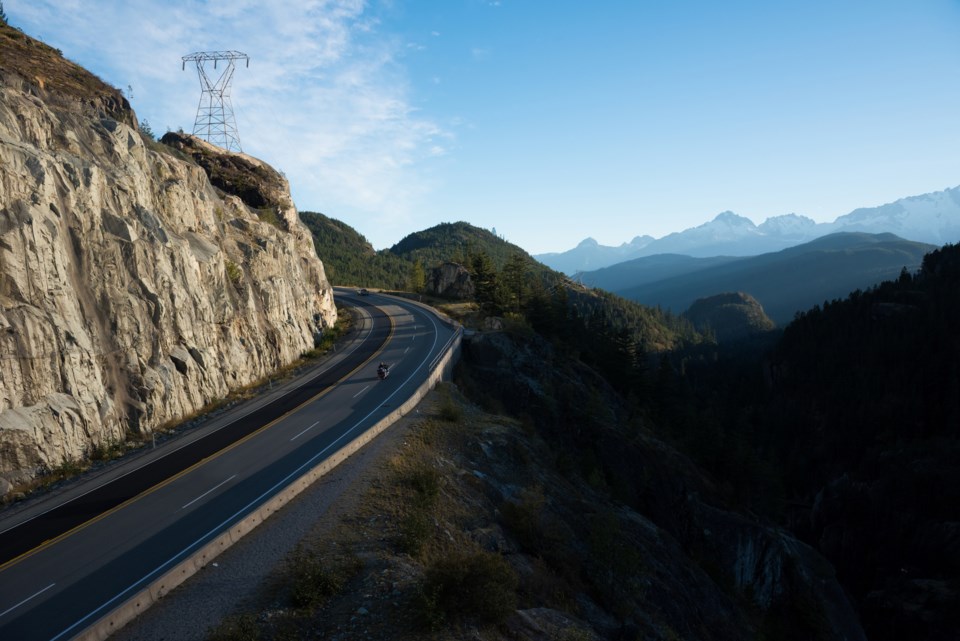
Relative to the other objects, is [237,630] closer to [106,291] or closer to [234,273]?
[106,291]

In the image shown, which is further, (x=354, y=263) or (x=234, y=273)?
(x=354, y=263)

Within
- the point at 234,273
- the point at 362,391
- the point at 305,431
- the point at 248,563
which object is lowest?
the point at 248,563

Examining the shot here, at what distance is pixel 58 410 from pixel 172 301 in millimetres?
8973

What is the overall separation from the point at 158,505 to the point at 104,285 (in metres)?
12.9

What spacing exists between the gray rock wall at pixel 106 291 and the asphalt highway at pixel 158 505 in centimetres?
299

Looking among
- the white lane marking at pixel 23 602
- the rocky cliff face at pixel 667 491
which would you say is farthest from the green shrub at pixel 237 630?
the rocky cliff face at pixel 667 491

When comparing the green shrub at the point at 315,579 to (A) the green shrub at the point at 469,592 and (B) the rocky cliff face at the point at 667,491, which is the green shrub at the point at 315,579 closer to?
(A) the green shrub at the point at 469,592

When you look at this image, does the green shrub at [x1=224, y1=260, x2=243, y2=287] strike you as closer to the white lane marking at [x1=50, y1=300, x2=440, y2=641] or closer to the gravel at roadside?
the white lane marking at [x1=50, y1=300, x2=440, y2=641]

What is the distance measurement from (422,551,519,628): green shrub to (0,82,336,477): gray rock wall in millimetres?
17588

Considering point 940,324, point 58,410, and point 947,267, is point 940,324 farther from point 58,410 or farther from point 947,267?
point 58,410

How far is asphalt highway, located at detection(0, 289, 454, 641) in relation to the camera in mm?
12633

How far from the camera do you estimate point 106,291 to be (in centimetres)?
2416

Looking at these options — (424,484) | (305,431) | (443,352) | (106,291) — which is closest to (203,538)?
(424,484)

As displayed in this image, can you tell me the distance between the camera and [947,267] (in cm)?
12225
